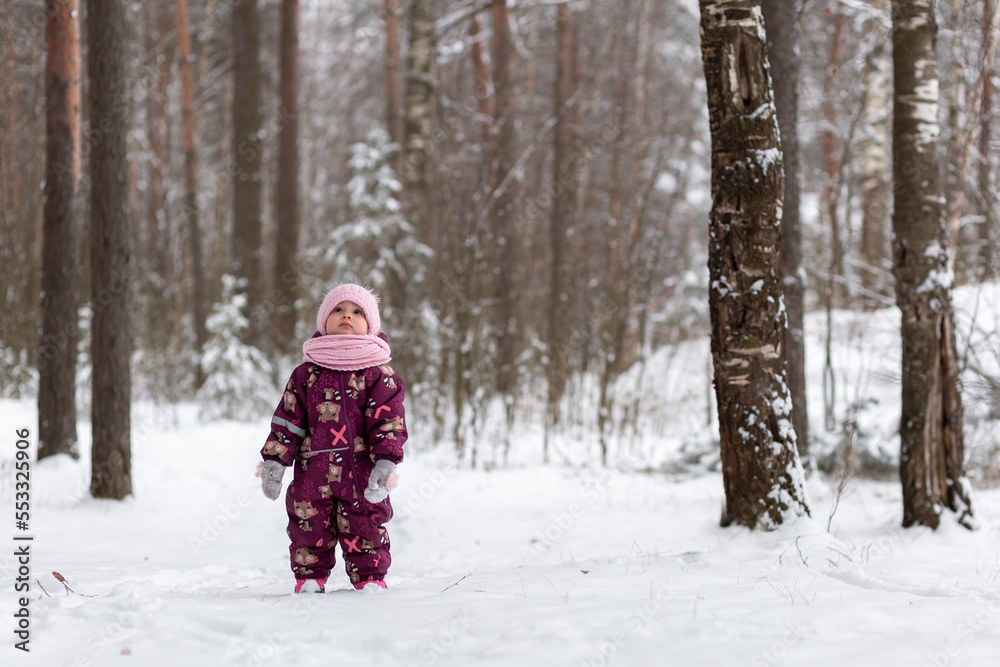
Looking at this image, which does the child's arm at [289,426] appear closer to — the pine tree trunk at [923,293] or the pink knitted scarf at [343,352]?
the pink knitted scarf at [343,352]

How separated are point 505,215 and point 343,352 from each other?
765 centimetres

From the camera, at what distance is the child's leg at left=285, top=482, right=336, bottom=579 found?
357cm

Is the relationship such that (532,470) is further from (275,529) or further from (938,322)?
(938,322)

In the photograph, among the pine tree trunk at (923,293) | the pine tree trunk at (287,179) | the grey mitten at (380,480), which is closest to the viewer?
the grey mitten at (380,480)

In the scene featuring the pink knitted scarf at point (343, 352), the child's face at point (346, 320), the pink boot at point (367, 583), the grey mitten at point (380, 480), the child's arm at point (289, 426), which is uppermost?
the child's face at point (346, 320)

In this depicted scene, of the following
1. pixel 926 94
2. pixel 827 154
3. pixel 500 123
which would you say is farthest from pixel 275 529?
pixel 827 154

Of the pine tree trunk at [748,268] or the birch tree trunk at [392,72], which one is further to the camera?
the birch tree trunk at [392,72]

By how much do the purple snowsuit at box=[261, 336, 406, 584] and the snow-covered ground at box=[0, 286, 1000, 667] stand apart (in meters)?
0.22

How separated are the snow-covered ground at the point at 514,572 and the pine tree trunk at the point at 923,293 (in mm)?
310

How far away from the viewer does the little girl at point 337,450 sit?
3.56 meters

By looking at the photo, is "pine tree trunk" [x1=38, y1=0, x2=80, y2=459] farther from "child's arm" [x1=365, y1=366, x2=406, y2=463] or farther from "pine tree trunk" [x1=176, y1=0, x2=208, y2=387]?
"pine tree trunk" [x1=176, y1=0, x2=208, y2=387]

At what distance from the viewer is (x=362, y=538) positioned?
3.60m

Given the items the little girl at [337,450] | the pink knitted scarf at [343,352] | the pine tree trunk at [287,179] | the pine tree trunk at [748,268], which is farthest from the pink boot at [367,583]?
the pine tree trunk at [287,179]

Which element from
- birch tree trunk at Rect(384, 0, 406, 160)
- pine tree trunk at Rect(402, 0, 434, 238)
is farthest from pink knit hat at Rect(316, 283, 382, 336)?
birch tree trunk at Rect(384, 0, 406, 160)
